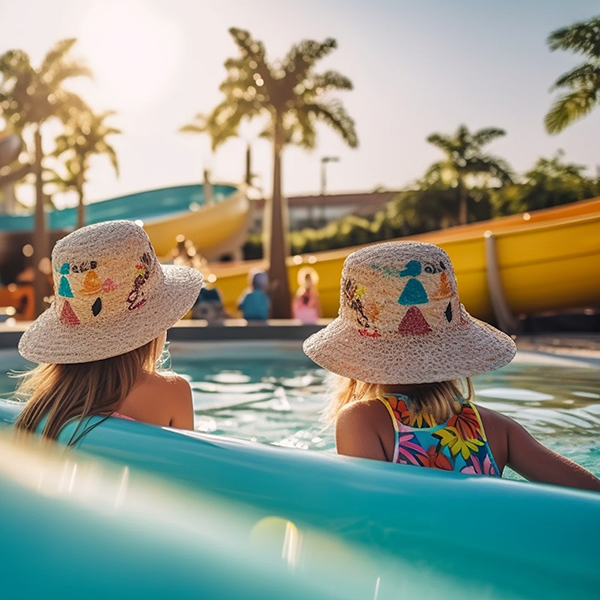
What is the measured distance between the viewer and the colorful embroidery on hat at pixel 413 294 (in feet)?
5.55

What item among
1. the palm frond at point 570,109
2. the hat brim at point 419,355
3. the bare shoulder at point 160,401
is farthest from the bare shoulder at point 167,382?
the palm frond at point 570,109

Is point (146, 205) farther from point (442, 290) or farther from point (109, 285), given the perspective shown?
point (442, 290)

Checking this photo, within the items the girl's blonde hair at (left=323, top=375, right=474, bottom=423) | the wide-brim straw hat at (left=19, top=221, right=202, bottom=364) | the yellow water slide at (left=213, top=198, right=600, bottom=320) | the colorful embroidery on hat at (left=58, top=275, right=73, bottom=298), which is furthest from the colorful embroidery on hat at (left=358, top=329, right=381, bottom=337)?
the yellow water slide at (left=213, top=198, right=600, bottom=320)

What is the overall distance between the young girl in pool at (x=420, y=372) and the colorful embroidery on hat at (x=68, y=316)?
68 centimetres

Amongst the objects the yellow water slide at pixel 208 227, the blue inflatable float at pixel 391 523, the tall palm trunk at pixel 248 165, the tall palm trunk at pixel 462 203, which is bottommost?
the blue inflatable float at pixel 391 523

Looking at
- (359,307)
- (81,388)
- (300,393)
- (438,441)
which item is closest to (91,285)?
(81,388)

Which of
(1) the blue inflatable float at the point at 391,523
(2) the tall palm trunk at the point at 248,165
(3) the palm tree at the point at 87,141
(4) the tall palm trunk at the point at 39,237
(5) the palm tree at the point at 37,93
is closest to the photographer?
(1) the blue inflatable float at the point at 391,523

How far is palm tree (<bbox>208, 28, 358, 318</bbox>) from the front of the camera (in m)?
15.7

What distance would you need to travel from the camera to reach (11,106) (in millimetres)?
19516

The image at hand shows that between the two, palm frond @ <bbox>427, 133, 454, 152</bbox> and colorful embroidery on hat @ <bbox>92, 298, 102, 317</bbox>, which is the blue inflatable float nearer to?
colorful embroidery on hat @ <bbox>92, 298, 102, 317</bbox>

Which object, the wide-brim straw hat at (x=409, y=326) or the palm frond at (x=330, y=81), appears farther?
the palm frond at (x=330, y=81)

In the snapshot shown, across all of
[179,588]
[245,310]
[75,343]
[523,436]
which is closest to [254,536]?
[179,588]

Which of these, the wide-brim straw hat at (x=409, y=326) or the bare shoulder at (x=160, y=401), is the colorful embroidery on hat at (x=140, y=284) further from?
the wide-brim straw hat at (x=409, y=326)

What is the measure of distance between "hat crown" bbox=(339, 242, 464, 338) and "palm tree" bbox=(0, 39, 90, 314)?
18425 millimetres
